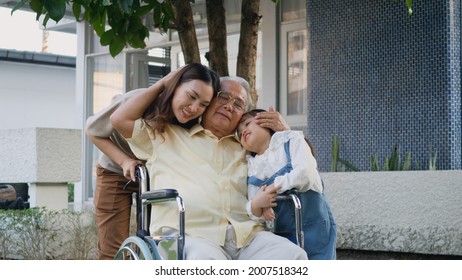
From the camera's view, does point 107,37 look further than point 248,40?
No

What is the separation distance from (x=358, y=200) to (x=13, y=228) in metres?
2.96

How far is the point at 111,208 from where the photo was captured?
14.2 feet

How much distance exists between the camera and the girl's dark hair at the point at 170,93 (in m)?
3.69

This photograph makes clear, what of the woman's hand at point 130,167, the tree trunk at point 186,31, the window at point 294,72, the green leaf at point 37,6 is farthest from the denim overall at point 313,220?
the window at point 294,72

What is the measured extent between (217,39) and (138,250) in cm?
263

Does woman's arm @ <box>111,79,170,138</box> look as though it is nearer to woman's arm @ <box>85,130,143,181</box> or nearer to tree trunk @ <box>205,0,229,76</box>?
woman's arm @ <box>85,130,143,181</box>

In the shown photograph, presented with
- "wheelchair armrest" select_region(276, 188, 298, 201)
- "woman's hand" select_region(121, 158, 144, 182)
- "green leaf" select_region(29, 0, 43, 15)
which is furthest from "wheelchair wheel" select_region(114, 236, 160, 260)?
"green leaf" select_region(29, 0, 43, 15)

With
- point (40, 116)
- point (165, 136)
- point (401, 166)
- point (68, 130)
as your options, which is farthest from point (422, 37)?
point (40, 116)

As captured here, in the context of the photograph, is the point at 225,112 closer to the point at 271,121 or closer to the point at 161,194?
the point at 271,121

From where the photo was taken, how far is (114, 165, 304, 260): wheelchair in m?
3.33

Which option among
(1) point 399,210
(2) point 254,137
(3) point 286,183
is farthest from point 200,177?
(1) point 399,210

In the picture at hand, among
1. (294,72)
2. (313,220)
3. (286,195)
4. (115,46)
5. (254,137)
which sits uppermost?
(294,72)

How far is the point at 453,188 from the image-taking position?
655cm

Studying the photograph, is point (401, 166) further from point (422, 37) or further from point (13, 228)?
point (13, 228)
